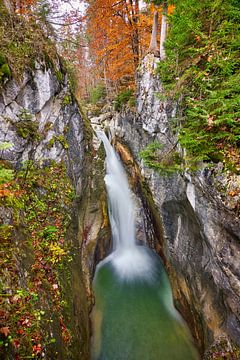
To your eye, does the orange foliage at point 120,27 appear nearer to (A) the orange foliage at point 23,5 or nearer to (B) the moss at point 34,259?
(A) the orange foliage at point 23,5

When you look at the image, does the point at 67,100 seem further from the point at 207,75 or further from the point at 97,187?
the point at 207,75

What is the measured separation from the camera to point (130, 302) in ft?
26.5

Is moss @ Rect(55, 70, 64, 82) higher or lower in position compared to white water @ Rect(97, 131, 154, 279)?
higher

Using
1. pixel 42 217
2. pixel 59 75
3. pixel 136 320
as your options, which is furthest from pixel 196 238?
pixel 59 75

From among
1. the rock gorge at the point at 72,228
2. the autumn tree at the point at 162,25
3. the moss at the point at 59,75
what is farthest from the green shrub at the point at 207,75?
the moss at the point at 59,75

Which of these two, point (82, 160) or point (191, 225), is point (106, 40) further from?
point (191, 225)

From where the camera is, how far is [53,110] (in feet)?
22.0

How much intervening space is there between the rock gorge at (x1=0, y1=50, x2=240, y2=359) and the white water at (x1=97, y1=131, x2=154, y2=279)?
1306mm

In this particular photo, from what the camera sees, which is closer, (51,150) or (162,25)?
(51,150)

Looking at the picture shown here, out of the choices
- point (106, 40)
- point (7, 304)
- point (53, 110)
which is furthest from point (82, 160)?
point (106, 40)

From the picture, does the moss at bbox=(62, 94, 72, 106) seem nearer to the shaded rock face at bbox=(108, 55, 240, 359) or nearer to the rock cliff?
the rock cliff

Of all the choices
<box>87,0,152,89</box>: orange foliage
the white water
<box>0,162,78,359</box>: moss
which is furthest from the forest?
<box>87,0,152,89</box>: orange foliage

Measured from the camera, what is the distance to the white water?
32.0ft

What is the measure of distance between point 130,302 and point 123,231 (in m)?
3.76
